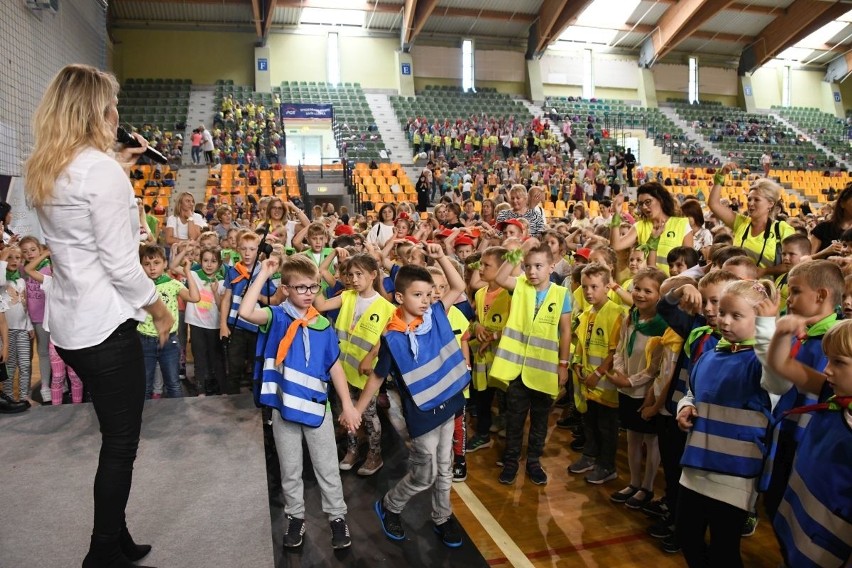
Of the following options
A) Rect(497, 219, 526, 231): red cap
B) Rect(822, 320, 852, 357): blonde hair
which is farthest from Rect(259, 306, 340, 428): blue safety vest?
Rect(497, 219, 526, 231): red cap

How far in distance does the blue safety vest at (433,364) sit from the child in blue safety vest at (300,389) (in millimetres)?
294

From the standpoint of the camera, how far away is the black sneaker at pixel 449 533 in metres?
3.18

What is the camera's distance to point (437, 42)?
24.7 meters

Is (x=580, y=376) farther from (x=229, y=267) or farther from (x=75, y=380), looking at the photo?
(x=75, y=380)

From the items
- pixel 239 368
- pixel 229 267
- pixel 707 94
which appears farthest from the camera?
pixel 707 94

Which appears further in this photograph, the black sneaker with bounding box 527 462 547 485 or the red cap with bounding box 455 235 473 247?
the red cap with bounding box 455 235 473 247

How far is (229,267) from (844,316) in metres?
4.33

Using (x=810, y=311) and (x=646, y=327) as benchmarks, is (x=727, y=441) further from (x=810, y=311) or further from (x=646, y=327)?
(x=646, y=327)

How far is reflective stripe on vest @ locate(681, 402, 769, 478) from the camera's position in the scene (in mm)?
2373

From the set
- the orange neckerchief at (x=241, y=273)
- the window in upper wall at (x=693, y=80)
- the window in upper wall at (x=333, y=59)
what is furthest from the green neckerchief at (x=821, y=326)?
the window in upper wall at (x=693, y=80)

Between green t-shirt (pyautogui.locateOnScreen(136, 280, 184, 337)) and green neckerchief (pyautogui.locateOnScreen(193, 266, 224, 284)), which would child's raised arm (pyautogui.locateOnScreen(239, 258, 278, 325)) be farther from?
green neckerchief (pyautogui.locateOnScreen(193, 266, 224, 284))

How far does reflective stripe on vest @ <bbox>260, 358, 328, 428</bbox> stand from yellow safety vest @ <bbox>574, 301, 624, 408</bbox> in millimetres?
1848

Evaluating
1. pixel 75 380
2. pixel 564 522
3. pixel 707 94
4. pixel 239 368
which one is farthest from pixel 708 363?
pixel 707 94

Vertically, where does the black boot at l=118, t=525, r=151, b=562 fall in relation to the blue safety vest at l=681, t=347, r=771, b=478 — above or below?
below
